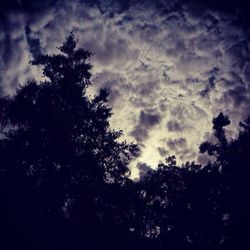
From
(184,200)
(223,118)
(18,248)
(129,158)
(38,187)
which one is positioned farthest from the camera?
(223,118)

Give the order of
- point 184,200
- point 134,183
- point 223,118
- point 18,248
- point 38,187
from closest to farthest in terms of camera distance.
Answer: point 18,248 < point 38,187 < point 134,183 < point 184,200 < point 223,118

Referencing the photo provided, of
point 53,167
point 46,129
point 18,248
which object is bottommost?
point 18,248

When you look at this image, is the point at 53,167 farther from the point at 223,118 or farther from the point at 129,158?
the point at 223,118

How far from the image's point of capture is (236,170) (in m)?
17.8

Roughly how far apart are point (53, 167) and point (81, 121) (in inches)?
101

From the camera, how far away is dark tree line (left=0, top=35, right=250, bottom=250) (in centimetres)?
1308

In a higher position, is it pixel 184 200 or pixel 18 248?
pixel 184 200

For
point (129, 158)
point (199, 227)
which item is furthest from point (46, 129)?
point (199, 227)

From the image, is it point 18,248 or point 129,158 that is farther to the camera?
point 129,158

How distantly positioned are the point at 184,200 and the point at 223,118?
579 centimetres

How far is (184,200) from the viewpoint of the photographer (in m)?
16.9

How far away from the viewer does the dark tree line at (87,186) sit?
42.9 feet

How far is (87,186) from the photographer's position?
13367mm

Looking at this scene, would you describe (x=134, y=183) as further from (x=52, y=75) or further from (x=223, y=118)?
(x=223, y=118)
